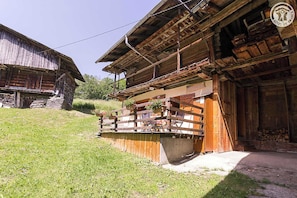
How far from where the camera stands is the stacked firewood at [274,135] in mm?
8250

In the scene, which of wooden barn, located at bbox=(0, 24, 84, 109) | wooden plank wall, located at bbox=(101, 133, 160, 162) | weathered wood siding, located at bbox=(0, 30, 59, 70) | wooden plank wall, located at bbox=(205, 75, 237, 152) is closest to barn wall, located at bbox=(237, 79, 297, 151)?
wooden plank wall, located at bbox=(205, 75, 237, 152)

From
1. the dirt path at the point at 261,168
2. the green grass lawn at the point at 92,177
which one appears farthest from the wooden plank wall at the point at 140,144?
the dirt path at the point at 261,168

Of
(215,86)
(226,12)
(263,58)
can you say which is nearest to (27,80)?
(215,86)

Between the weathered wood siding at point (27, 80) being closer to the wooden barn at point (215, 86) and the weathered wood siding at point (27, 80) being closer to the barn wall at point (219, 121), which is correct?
the wooden barn at point (215, 86)

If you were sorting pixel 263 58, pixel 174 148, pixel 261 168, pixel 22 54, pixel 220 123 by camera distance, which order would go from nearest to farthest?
pixel 261 168, pixel 263 58, pixel 174 148, pixel 220 123, pixel 22 54

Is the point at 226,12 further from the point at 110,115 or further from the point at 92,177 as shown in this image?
the point at 110,115

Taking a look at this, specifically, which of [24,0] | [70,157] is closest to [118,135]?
[70,157]

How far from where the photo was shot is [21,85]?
58.4 ft

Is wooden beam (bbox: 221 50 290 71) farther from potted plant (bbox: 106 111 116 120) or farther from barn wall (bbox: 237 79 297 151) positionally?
potted plant (bbox: 106 111 116 120)

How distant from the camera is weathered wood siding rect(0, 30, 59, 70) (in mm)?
17562

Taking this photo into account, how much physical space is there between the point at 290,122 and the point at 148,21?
26.4 feet

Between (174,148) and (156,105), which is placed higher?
(156,105)

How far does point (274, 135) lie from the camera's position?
8531 millimetres

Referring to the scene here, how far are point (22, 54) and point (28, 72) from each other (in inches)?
68.4
